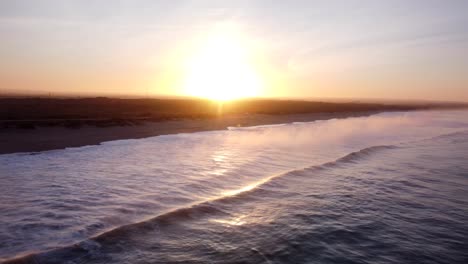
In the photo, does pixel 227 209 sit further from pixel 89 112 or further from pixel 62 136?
pixel 89 112

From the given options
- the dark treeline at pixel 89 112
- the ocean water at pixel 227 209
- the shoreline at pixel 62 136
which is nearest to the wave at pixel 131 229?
the ocean water at pixel 227 209

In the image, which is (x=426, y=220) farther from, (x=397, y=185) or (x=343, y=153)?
(x=343, y=153)

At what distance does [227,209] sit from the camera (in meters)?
10.2

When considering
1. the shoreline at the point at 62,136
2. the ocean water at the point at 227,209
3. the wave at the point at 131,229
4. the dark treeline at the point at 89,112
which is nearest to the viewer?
the wave at the point at 131,229

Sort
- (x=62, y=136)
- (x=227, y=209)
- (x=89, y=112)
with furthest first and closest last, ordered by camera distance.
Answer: (x=89, y=112), (x=62, y=136), (x=227, y=209)

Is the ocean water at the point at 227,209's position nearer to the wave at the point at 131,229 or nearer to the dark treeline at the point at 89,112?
the wave at the point at 131,229

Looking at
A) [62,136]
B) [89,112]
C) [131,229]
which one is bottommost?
[131,229]

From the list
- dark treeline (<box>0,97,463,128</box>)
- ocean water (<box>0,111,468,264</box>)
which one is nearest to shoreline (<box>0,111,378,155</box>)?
dark treeline (<box>0,97,463,128</box>)

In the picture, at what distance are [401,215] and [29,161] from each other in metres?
15.7

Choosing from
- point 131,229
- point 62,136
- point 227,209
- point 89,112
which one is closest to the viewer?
point 131,229

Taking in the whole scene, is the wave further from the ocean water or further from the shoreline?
the shoreline

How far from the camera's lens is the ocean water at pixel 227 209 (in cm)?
746

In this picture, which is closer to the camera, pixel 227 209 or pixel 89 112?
pixel 227 209

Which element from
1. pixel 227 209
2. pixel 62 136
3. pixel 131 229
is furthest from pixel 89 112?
pixel 131 229
